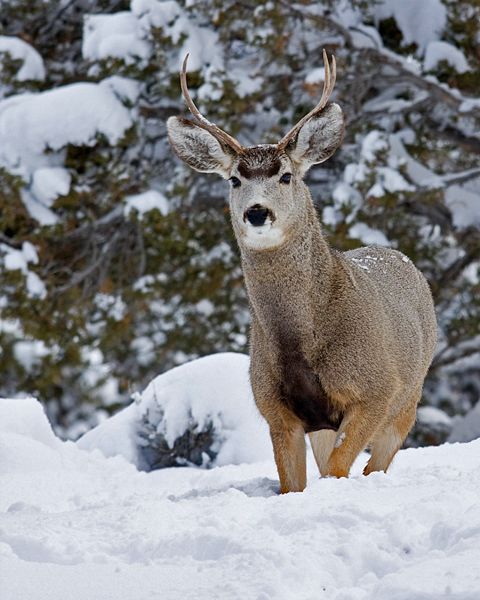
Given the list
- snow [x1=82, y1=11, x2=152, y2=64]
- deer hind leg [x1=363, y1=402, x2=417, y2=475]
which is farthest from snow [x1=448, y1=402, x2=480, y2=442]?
deer hind leg [x1=363, y1=402, x2=417, y2=475]

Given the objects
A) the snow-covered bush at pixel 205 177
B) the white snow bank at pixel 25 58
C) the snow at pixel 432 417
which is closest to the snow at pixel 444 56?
the snow-covered bush at pixel 205 177

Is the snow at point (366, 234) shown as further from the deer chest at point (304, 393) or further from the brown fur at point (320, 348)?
the deer chest at point (304, 393)

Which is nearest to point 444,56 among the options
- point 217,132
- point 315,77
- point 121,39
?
point 315,77

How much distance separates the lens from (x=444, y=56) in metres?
13.6

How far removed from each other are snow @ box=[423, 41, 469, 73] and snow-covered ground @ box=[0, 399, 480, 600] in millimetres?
9194

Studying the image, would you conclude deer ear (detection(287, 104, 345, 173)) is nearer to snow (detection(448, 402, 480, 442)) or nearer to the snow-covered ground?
the snow-covered ground

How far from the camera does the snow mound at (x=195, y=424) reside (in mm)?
8047

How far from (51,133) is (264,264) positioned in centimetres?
766

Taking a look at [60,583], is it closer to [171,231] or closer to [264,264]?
[264,264]

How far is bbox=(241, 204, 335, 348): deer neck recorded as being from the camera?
19.0 ft

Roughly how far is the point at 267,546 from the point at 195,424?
4.40 meters

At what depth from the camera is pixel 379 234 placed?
42.3 feet

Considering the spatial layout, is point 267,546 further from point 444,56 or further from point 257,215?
point 444,56

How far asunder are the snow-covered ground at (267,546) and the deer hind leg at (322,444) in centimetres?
145
